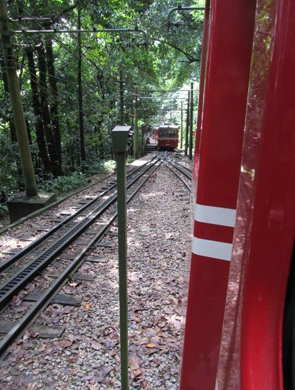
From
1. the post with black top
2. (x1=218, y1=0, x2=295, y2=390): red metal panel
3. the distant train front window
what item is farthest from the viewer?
the distant train front window

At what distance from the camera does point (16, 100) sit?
26.0 feet

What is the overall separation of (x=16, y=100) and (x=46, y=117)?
625 cm

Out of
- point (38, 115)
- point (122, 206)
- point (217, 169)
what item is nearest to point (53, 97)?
point (38, 115)

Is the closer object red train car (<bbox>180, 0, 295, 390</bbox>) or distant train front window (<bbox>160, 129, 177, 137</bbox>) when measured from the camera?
red train car (<bbox>180, 0, 295, 390</bbox>)

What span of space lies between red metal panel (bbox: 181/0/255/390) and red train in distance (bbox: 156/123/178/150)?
123 feet

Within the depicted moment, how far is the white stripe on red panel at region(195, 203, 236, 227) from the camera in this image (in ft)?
3.91

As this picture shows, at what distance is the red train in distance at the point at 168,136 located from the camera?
124ft

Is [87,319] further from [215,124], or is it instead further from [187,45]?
[187,45]

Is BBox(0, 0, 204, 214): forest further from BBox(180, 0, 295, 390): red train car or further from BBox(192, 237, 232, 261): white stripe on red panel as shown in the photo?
BBox(192, 237, 232, 261): white stripe on red panel

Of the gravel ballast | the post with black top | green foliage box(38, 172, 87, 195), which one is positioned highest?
the post with black top

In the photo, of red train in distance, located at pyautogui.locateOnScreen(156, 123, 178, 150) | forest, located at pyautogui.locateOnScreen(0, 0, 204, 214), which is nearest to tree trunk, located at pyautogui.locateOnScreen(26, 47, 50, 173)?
forest, located at pyautogui.locateOnScreen(0, 0, 204, 214)

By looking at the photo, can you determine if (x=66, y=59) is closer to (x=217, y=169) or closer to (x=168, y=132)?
(x=217, y=169)

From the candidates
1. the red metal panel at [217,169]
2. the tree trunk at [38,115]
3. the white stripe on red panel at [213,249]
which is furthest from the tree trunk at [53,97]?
the white stripe on red panel at [213,249]

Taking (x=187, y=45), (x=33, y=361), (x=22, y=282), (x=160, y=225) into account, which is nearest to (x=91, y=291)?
(x=22, y=282)
